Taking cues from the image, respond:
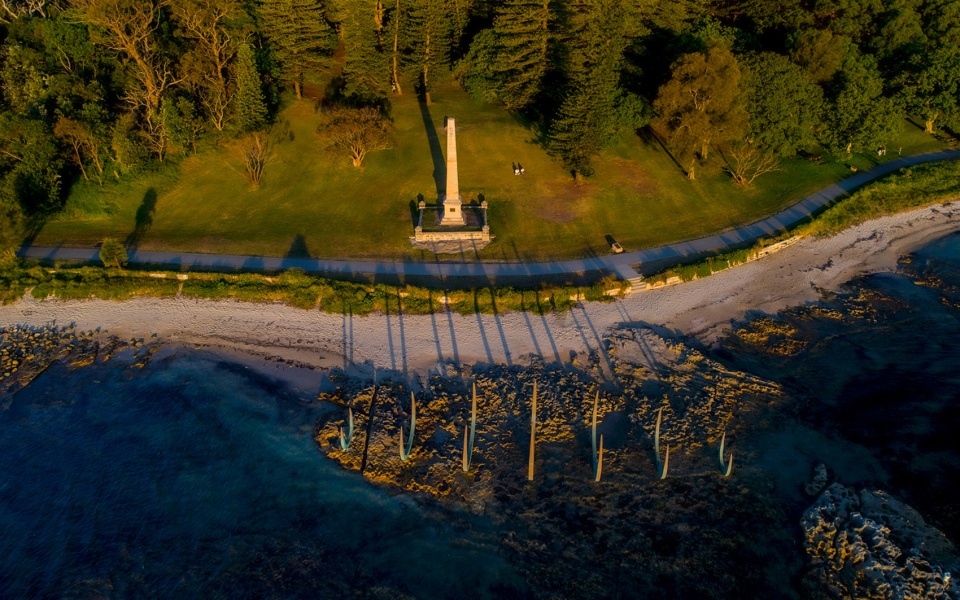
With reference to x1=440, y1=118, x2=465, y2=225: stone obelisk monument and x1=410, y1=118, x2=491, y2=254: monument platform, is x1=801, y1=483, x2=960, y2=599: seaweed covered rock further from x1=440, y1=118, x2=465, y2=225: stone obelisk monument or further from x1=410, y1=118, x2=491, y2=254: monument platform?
x1=440, y1=118, x2=465, y2=225: stone obelisk monument

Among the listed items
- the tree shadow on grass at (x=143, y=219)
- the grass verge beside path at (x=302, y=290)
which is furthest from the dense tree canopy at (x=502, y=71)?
the grass verge beside path at (x=302, y=290)

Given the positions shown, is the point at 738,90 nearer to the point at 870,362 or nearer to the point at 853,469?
the point at 870,362

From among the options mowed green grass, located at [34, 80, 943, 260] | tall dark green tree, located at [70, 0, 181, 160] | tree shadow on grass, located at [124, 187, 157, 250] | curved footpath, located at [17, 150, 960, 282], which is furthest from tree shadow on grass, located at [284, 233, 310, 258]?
tall dark green tree, located at [70, 0, 181, 160]

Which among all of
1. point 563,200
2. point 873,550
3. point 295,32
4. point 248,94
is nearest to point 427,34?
point 295,32

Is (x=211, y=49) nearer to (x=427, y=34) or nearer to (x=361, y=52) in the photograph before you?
(x=361, y=52)

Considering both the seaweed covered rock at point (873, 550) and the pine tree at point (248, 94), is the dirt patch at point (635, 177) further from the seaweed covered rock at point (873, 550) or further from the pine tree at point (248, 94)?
the pine tree at point (248, 94)

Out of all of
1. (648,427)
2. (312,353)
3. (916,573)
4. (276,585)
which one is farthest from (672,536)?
(312,353)
